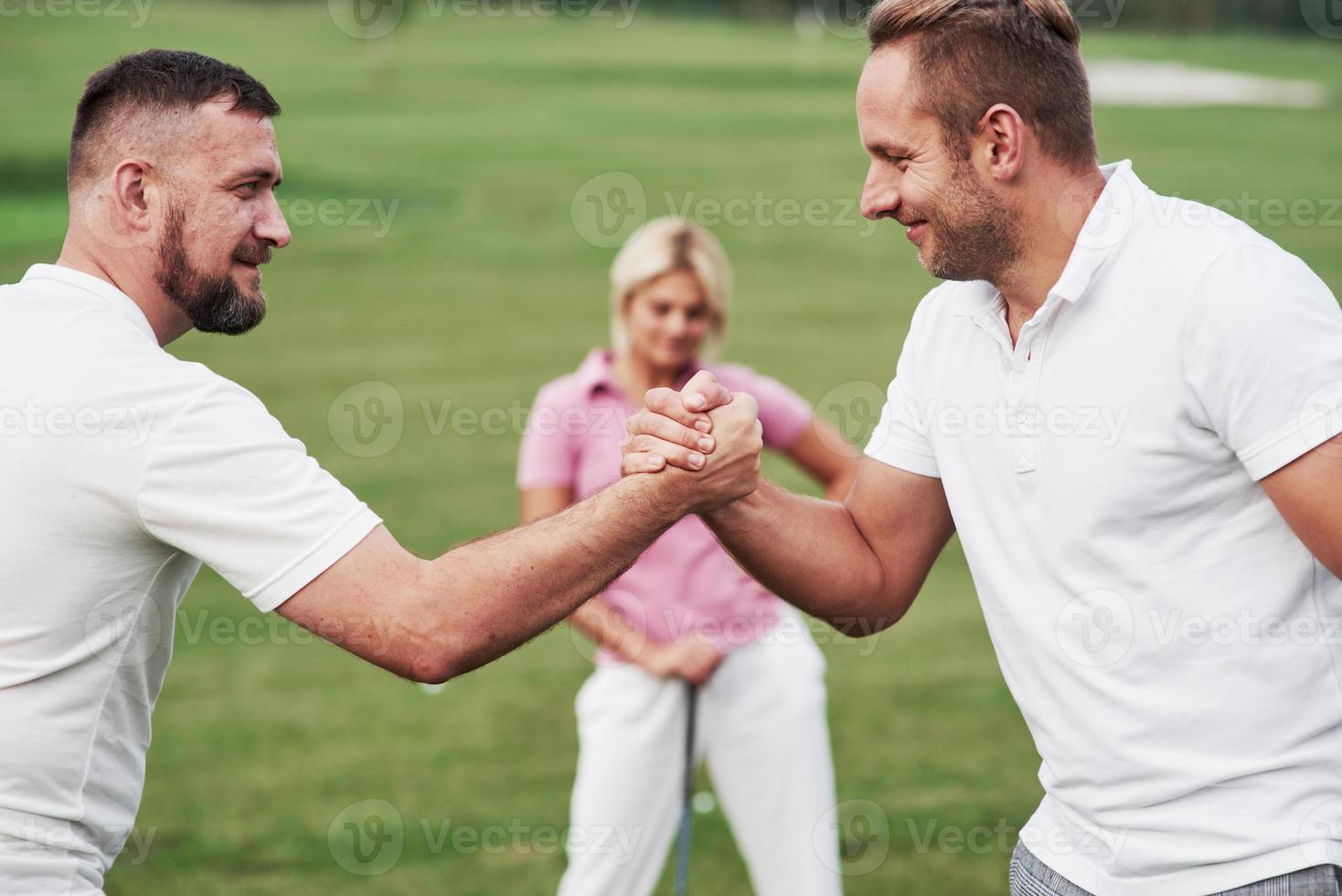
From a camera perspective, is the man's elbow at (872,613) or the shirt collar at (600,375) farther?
the shirt collar at (600,375)

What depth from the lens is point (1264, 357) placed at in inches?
115

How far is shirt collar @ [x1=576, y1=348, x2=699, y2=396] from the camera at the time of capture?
5.68 meters

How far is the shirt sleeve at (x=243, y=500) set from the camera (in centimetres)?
312

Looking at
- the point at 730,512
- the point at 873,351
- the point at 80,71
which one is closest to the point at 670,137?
the point at 80,71

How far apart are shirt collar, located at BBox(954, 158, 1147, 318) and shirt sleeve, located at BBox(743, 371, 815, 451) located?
254 centimetres

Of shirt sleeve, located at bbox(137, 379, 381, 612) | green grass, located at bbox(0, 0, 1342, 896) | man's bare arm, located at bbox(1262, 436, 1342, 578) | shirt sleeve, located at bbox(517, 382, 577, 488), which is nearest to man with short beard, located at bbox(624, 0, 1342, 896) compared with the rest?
man's bare arm, located at bbox(1262, 436, 1342, 578)

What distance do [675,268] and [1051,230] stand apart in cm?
255

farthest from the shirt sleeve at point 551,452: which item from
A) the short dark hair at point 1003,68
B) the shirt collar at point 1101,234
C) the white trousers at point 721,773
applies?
the shirt collar at point 1101,234

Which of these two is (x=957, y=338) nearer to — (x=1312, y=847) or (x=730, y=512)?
(x=730, y=512)

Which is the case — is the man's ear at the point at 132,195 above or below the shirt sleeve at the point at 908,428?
above

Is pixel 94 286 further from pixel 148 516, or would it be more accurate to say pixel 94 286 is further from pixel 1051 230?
pixel 1051 230

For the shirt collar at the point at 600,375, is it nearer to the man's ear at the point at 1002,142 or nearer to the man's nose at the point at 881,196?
the man's nose at the point at 881,196

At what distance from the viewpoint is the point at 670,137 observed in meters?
45.2

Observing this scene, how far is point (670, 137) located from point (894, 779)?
38486 mm
